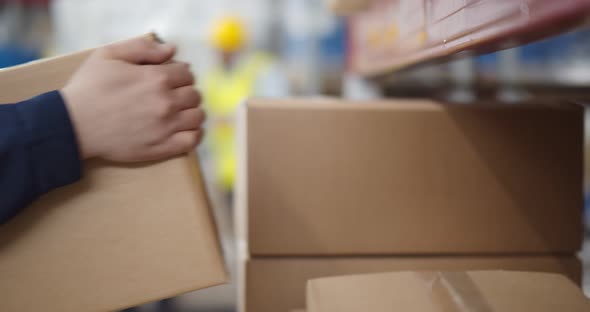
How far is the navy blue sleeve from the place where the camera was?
1.67 feet

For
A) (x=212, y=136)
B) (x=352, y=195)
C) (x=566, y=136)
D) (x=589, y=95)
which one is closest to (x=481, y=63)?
(x=589, y=95)

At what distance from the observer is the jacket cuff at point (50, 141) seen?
0.52 m

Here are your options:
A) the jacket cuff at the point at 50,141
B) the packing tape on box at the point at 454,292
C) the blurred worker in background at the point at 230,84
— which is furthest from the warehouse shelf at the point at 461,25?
the blurred worker in background at the point at 230,84

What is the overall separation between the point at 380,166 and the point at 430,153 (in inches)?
3.0

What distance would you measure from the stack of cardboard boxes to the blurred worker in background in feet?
4.85

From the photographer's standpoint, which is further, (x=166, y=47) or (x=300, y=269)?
(x=300, y=269)

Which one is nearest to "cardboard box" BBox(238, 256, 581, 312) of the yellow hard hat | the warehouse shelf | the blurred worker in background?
the warehouse shelf

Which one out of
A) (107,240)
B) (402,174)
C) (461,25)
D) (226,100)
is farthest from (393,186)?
(226,100)

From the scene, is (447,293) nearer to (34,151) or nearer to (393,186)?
(393,186)

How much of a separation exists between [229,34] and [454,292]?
72.5 inches

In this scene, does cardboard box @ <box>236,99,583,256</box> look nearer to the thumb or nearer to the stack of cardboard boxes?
the stack of cardboard boxes

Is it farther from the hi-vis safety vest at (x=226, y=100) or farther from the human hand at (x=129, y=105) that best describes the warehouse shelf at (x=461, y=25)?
the hi-vis safety vest at (x=226, y=100)

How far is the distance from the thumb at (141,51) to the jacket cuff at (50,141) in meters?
0.08

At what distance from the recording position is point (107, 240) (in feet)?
1.83
